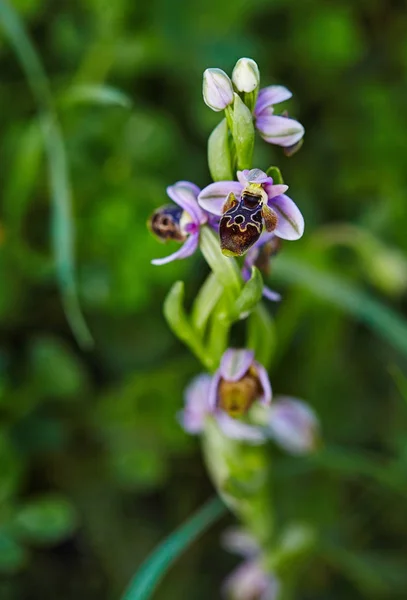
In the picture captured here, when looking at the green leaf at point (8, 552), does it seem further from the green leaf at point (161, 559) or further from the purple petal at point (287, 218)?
the purple petal at point (287, 218)

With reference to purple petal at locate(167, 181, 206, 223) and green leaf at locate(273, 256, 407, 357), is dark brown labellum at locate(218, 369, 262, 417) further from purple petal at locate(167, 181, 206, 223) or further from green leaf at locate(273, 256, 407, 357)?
green leaf at locate(273, 256, 407, 357)

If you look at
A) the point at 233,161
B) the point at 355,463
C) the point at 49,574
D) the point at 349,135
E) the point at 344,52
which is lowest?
the point at 49,574

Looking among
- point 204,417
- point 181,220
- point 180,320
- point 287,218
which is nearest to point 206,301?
point 180,320

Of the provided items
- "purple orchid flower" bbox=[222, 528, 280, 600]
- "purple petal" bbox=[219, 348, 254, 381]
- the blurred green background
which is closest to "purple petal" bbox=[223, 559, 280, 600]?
"purple orchid flower" bbox=[222, 528, 280, 600]

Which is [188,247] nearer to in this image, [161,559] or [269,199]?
[269,199]

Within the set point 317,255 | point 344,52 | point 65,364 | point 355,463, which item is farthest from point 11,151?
point 355,463

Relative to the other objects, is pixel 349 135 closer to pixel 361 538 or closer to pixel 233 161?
pixel 361 538

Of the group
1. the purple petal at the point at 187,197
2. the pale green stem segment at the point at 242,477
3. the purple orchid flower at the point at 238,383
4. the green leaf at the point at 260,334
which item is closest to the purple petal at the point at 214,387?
the purple orchid flower at the point at 238,383
